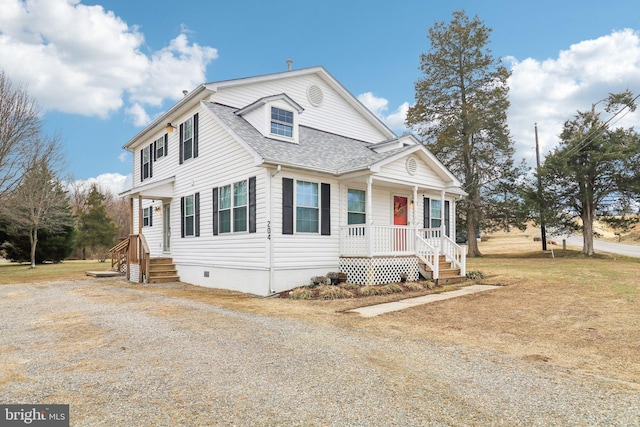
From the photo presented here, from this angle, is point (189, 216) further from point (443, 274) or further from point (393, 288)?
point (443, 274)

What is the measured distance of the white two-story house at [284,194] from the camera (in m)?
11.1

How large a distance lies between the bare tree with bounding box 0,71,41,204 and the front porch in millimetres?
19435

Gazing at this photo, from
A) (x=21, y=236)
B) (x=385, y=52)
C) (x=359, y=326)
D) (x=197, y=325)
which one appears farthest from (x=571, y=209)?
(x=21, y=236)

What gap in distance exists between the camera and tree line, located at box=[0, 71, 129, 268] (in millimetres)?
20594

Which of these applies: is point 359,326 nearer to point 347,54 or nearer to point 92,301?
point 92,301

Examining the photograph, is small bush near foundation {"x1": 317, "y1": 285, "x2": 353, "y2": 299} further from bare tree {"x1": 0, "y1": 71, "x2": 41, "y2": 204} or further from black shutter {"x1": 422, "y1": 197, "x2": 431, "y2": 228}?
bare tree {"x1": 0, "y1": 71, "x2": 41, "y2": 204}

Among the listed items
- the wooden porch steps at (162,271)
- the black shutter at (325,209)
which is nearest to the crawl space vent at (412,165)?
the black shutter at (325,209)

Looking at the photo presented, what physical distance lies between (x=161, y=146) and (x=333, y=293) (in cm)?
1114

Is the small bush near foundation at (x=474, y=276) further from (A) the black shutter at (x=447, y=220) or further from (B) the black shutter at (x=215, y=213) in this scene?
(B) the black shutter at (x=215, y=213)

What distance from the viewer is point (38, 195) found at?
75.7 feet

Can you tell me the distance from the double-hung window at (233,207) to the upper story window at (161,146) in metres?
5.61

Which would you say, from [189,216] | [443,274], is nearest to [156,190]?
[189,216]

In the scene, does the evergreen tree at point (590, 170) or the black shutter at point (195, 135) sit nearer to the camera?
the black shutter at point (195, 135)

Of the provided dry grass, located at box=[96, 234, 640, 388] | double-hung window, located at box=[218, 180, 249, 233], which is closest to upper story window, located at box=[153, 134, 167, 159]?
double-hung window, located at box=[218, 180, 249, 233]
